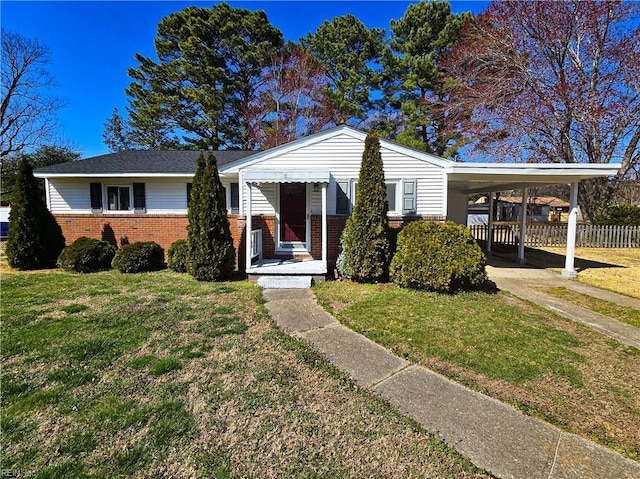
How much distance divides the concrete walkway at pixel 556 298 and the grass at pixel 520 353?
37 cm

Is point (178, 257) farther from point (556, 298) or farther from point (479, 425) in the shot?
point (556, 298)

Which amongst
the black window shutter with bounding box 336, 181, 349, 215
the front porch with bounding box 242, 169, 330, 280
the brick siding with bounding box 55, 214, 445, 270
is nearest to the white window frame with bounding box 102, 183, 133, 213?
the brick siding with bounding box 55, 214, 445, 270

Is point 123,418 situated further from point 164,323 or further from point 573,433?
point 573,433

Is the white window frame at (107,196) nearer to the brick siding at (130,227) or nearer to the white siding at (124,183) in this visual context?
the white siding at (124,183)

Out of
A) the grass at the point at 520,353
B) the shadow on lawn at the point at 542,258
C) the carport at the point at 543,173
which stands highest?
the carport at the point at 543,173

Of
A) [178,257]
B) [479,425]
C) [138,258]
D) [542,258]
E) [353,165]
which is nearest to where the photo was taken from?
[479,425]

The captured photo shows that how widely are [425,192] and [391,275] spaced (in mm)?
2981

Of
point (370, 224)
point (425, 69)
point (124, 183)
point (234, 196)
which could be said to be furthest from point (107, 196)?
point (425, 69)

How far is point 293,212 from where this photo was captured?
8766 mm

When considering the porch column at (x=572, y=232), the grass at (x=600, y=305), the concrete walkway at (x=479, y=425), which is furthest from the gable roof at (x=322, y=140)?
the concrete walkway at (x=479, y=425)

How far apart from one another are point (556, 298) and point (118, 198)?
Result: 13443mm

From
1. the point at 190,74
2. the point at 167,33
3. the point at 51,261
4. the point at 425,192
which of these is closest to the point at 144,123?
the point at 190,74

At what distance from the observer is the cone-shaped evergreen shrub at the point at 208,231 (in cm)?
705

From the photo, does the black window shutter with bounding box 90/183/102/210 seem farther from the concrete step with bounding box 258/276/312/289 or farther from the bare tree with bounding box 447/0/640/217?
the bare tree with bounding box 447/0/640/217
